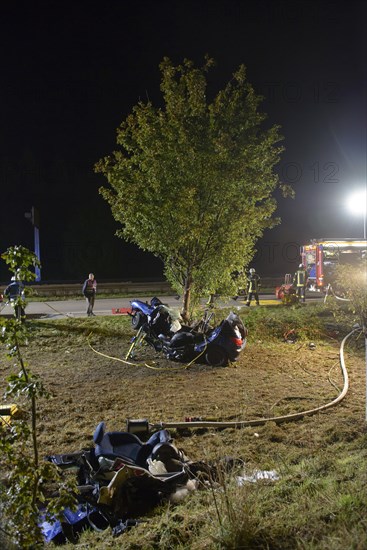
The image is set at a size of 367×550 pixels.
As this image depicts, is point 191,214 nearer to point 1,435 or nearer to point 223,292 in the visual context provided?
point 223,292

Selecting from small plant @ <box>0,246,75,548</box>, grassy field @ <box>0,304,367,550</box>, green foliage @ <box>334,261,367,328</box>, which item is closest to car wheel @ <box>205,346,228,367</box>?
grassy field @ <box>0,304,367,550</box>

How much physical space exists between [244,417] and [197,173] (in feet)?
19.8

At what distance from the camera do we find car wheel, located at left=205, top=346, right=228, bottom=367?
9180 millimetres

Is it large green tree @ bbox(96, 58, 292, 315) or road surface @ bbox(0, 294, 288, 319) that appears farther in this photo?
road surface @ bbox(0, 294, 288, 319)

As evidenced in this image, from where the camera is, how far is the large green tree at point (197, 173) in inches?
418

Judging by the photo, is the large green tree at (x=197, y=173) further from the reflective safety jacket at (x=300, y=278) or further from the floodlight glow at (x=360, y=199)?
the floodlight glow at (x=360, y=199)

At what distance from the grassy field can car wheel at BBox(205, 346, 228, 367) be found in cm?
18

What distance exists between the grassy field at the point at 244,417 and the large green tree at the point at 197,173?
8.37 feet

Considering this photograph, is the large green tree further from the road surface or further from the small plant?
the small plant

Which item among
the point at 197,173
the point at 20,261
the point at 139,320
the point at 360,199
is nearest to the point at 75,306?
the point at 139,320

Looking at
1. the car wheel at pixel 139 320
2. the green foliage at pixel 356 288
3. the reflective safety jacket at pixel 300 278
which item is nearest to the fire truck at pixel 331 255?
the reflective safety jacket at pixel 300 278

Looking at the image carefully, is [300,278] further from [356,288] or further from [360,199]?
[356,288]

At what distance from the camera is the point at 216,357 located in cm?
921

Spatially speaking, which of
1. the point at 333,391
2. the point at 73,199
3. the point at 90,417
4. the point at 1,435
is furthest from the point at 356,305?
the point at 73,199
